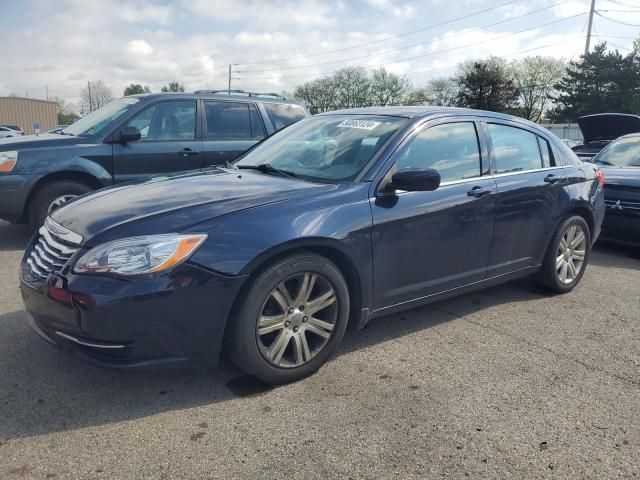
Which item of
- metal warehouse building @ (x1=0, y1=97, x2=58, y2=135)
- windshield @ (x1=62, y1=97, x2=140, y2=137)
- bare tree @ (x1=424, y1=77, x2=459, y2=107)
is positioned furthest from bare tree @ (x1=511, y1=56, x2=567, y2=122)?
windshield @ (x1=62, y1=97, x2=140, y2=137)

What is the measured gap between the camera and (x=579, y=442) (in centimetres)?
265

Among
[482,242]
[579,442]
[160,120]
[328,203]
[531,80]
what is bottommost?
[579,442]

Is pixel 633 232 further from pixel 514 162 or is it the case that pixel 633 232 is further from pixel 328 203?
pixel 328 203

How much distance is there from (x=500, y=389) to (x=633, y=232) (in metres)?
4.27

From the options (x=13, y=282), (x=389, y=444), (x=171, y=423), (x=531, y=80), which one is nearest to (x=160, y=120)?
(x=13, y=282)

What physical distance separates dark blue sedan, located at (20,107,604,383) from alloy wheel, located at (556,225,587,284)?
207mm

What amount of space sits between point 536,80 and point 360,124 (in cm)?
6826

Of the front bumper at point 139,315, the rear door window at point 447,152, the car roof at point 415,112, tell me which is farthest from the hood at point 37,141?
the rear door window at point 447,152

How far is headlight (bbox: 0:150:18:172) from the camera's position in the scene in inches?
236

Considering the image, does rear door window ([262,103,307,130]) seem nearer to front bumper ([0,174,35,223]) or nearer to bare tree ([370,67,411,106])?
front bumper ([0,174,35,223])

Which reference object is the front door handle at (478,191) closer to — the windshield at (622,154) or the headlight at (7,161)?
the windshield at (622,154)

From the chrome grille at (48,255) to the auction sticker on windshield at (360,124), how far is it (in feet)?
6.86

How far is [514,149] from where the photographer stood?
14.8 feet

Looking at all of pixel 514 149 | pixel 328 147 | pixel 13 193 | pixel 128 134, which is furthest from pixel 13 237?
pixel 514 149
